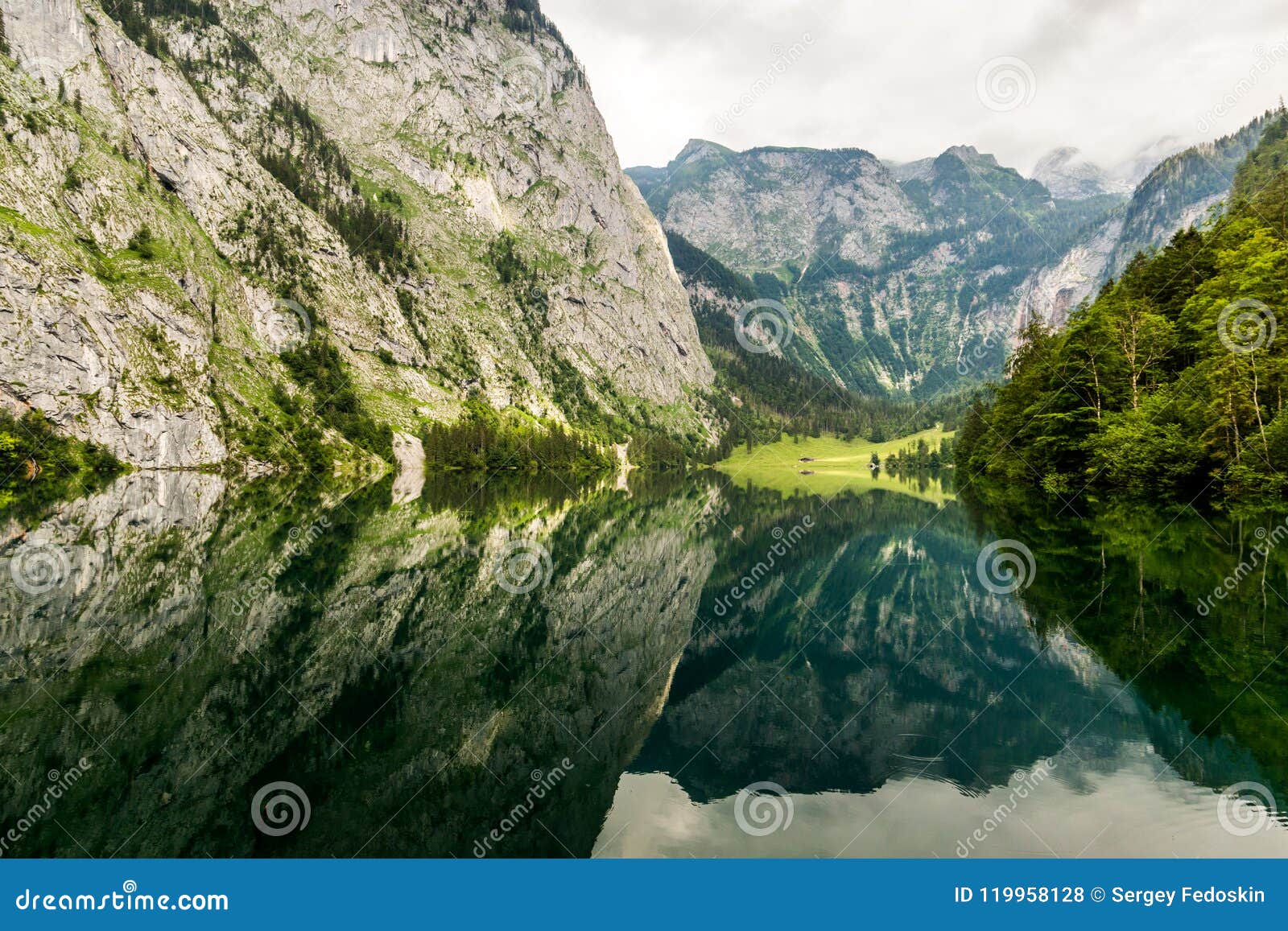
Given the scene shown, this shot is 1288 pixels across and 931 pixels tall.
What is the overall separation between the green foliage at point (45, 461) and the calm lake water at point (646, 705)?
50545mm

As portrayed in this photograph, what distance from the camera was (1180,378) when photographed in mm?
46688

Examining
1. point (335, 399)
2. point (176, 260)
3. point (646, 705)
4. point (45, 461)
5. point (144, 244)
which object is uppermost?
point (144, 244)

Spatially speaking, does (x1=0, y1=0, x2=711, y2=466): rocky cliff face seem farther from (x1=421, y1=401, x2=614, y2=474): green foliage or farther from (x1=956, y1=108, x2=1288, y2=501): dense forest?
(x1=956, y1=108, x2=1288, y2=501): dense forest

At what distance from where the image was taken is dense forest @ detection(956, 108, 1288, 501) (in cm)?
4016

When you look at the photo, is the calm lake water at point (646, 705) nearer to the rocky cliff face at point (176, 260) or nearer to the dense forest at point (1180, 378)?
the dense forest at point (1180, 378)

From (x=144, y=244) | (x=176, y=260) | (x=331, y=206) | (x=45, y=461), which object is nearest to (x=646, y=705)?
(x=45, y=461)

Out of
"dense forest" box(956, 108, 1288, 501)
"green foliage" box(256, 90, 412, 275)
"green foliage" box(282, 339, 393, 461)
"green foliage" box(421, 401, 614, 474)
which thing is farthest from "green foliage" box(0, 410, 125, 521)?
"green foliage" box(256, 90, 412, 275)

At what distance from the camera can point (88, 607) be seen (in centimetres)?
2106

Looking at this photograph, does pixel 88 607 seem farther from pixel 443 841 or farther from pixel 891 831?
pixel 891 831

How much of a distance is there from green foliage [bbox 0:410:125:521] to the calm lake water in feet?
166

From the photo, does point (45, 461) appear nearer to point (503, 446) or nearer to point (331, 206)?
point (503, 446)

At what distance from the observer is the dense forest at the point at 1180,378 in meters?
40.2

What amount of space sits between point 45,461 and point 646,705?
10495 cm
